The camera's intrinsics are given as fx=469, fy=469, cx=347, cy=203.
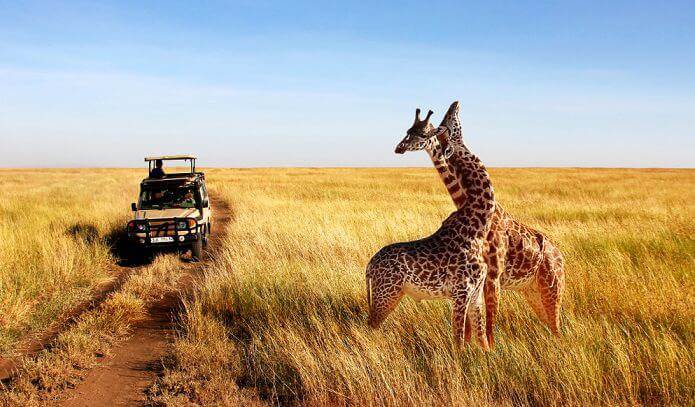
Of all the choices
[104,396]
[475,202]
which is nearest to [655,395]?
[475,202]

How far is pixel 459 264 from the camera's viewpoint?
11.3 ft

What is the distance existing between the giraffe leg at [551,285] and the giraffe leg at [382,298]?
46.5 inches

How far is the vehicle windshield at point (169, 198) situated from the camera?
37.6 ft

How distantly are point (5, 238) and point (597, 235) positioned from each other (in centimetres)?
1313

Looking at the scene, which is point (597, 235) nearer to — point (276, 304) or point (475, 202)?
point (276, 304)

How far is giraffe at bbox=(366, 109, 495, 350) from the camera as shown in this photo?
11.2ft

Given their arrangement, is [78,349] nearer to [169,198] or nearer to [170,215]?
[170,215]

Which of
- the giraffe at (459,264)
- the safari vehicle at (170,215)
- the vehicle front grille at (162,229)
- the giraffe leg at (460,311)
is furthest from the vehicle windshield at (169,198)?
the giraffe leg at (460,311)

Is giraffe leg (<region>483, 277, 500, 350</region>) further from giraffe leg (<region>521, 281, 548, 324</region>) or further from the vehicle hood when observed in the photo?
the vehicle hood

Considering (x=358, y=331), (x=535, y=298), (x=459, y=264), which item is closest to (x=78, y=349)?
(x=358, y=331)

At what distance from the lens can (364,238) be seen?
1065 cm

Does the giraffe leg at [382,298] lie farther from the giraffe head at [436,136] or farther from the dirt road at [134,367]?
the dirt road at [134,367]

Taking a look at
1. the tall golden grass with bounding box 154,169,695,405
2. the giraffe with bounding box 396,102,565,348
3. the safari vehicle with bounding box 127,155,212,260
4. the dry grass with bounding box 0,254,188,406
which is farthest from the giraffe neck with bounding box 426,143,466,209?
the safari vehicle with bounding box 127,155,212,260

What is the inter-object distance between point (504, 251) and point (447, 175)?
0.73 m
